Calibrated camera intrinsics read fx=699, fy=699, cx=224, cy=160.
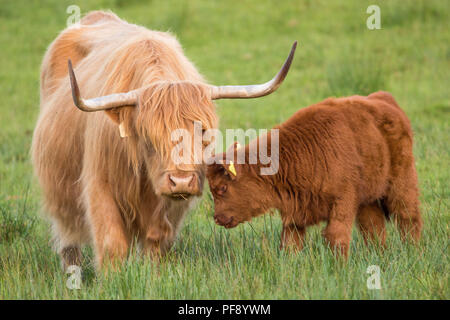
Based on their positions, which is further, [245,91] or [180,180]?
[245,91]

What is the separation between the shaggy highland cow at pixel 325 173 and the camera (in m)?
4.02

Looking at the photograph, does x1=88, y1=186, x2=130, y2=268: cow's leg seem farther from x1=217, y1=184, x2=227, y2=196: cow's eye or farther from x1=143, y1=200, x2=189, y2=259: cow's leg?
x1=217, y1=184, x2=227, y2=196: cow's eye

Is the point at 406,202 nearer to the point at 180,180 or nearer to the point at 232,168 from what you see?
the point at 232,168

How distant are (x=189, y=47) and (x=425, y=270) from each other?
28.8 ft

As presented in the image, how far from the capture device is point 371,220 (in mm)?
4531

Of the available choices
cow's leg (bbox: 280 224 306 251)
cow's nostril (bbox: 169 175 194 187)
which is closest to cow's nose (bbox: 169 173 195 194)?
cow's nostril (bbox: 169 175 194 187)

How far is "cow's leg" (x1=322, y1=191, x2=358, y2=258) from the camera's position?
398cm

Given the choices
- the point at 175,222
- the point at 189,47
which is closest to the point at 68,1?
the point at 189,47

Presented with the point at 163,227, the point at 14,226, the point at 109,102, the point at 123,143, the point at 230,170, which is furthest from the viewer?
the point at 14,226

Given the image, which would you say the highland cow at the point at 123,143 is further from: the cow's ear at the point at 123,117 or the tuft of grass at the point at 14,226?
the tuft of grass at the point at 14,226

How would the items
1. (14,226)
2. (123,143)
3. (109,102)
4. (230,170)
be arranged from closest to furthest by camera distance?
(109,102)
(230,170)
(123,143)
(14,226)

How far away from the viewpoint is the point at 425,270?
145 inches

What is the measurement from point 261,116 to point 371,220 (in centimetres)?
448

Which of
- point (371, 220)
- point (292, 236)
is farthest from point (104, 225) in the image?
point (371, 220)
